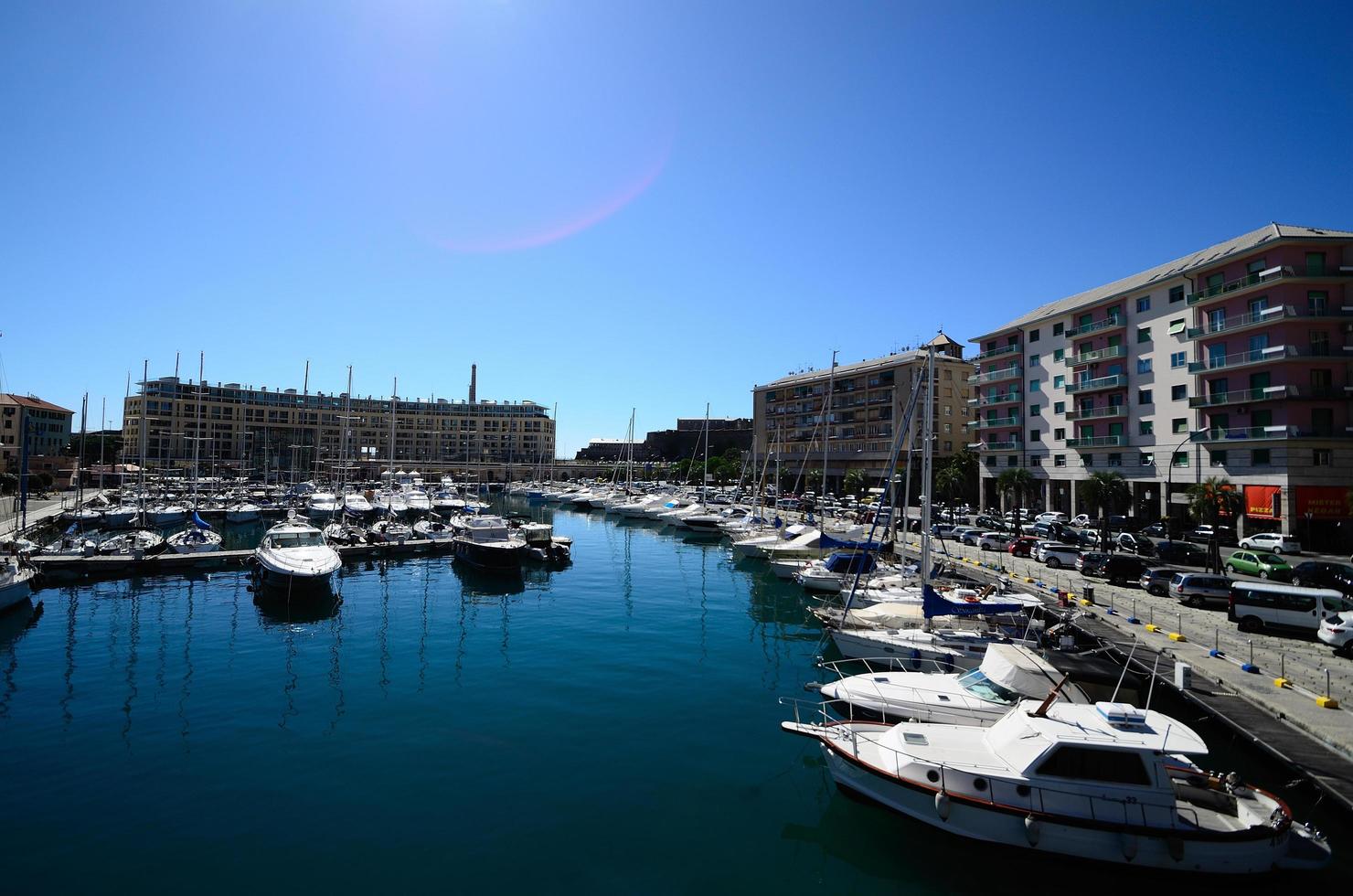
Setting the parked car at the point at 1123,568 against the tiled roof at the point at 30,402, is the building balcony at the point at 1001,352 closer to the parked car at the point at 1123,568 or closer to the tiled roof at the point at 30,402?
the parked car at the point at 1123,568

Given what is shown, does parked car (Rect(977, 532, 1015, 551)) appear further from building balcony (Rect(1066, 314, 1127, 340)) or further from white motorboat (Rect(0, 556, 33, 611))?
white motorboat (Rect(0, 556, 33, 611))

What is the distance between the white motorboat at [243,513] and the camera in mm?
79875

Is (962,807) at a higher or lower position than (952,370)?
lower

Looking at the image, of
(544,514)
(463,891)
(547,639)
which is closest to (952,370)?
(544,514)

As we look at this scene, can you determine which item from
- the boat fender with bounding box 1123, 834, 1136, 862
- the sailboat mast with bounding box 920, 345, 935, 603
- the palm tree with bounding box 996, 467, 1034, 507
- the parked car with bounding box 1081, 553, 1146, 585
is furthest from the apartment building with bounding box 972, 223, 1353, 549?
the boat fender with bounding box 1123, 834, 1136, 862

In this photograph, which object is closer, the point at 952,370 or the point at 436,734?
the point at 436,734

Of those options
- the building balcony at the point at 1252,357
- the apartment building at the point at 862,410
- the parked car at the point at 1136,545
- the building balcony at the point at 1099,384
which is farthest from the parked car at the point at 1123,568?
the apartment building at the point at 862,410

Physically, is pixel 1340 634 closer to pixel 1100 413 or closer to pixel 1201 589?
pixel 1201 589

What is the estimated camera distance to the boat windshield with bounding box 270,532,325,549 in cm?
4288

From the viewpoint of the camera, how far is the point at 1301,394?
4762 centimetres

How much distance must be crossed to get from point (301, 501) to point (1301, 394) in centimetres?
11267

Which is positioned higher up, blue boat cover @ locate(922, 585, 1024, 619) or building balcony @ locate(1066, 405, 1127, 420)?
building balcony @ locate(1066, 405, 1127, 420)

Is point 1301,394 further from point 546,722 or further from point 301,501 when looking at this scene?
point 301,501

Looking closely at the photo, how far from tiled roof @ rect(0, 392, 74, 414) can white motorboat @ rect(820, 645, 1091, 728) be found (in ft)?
454
